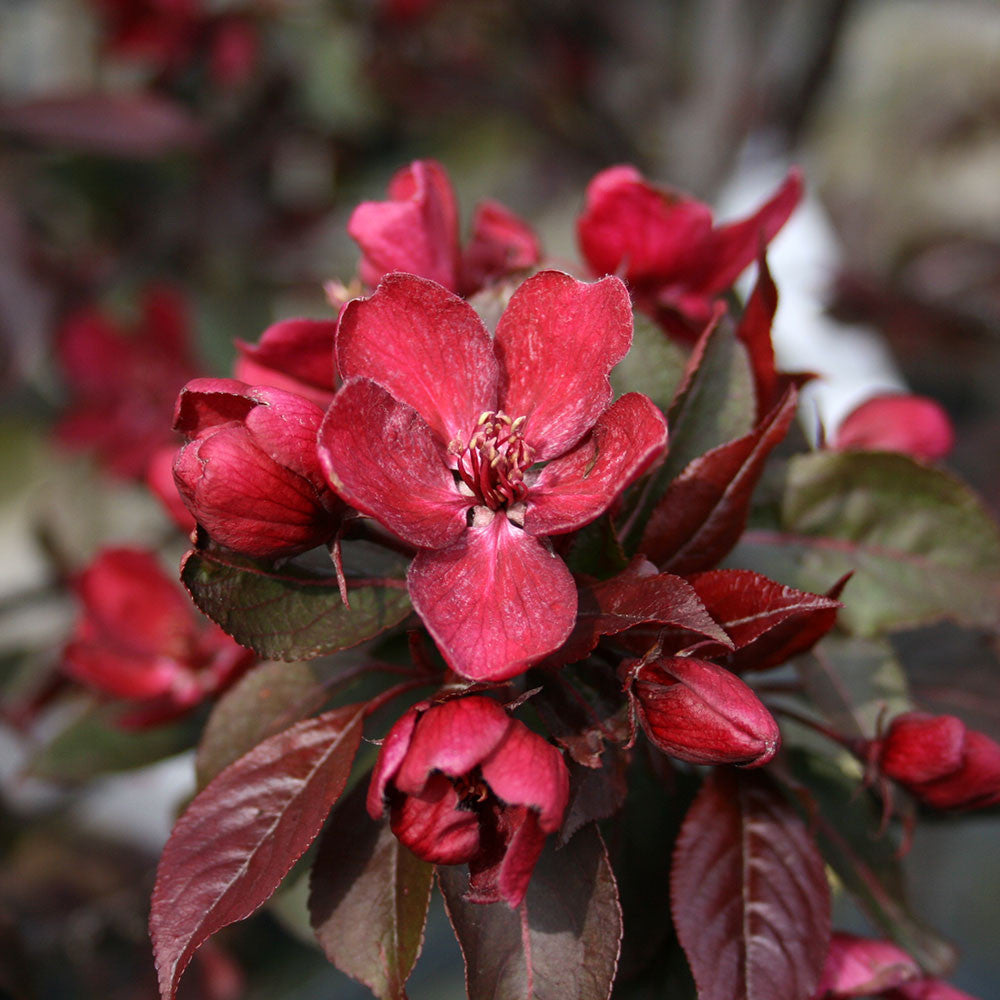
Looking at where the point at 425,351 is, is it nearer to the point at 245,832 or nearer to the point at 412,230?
the point at 412,230

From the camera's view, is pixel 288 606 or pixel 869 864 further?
pixel 869 864

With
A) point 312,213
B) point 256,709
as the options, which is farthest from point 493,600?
point 312,213

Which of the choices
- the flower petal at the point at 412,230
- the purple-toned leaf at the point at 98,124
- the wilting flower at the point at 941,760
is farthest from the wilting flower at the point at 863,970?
the purple-toned leaf at the point at 98,124

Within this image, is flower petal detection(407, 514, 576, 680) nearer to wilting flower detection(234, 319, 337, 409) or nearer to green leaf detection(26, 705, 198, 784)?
wilting flower detection(234, 319, 337, 409)

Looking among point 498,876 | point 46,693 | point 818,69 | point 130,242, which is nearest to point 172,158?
point 130,242

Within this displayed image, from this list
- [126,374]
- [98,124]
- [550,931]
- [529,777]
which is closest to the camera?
[529,777]

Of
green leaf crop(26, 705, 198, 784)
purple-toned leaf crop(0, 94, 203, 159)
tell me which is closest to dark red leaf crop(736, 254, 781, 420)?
green leaf crop(26, 705, 198, 784)

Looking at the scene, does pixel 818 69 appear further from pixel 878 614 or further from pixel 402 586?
pixel 402 586
